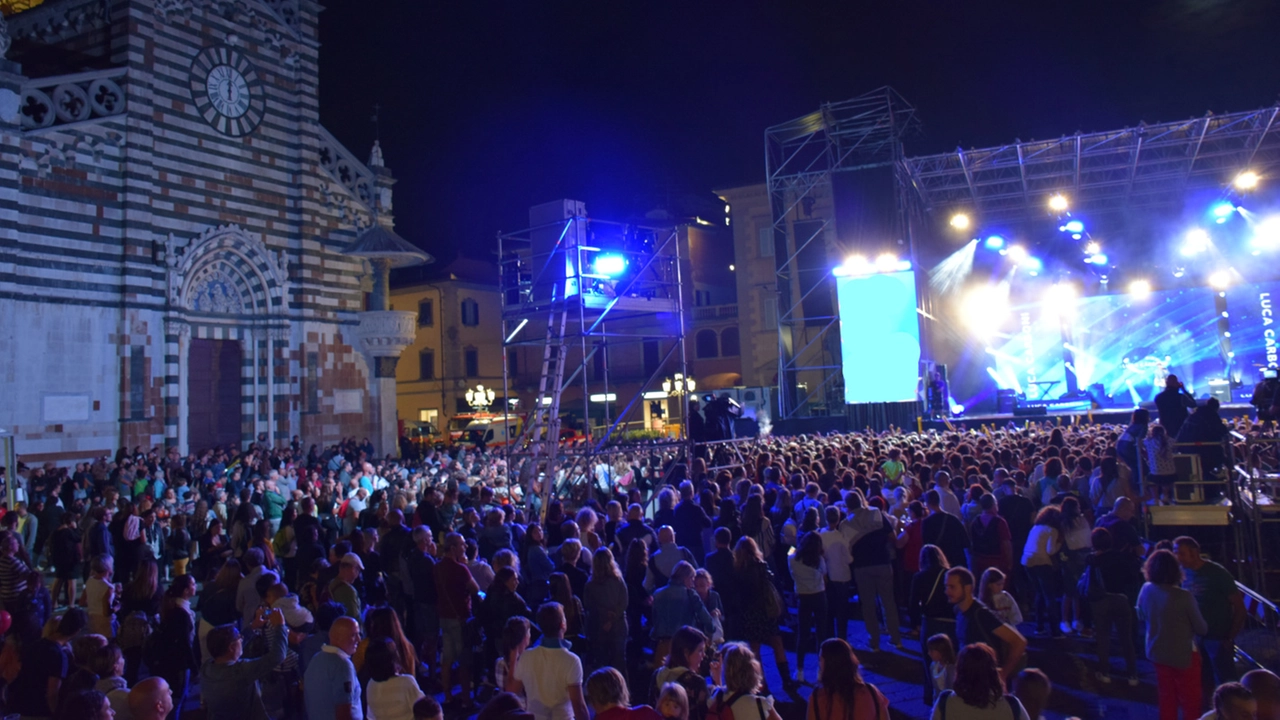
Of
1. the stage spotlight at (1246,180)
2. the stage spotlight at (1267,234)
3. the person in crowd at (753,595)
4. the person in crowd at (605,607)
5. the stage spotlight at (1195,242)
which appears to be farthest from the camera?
the stage spotlight at (1195,242)

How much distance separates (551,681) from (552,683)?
0.01 meters

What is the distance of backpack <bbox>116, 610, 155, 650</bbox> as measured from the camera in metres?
6.54

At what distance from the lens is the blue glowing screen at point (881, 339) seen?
82.5 feet

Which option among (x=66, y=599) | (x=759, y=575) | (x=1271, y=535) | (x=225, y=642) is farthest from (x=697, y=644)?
(x=66, y=599)

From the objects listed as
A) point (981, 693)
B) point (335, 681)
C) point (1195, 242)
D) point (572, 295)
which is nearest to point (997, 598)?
point (981, 693)

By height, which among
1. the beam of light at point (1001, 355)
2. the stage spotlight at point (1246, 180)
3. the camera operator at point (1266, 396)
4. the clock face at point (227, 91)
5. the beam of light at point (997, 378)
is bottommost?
the camera operator at point (1266, 396)

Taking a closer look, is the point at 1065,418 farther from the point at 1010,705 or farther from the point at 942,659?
the point at 1010,705

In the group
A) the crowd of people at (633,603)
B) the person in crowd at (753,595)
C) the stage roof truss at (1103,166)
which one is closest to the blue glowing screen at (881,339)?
the stage roof truss at (1103,166)

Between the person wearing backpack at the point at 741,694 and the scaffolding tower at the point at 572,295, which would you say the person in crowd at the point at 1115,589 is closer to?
the person wearing backpack at the point at 741,694

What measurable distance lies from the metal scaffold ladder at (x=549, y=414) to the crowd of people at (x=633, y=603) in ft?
2.20

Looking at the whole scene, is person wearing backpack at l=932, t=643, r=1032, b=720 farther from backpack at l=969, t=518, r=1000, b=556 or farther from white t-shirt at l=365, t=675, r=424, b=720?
backpack at l=969, t=518, r=1000, b=556

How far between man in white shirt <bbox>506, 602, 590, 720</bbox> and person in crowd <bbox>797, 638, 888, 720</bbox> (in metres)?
1.50

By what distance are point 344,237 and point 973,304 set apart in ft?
71.0

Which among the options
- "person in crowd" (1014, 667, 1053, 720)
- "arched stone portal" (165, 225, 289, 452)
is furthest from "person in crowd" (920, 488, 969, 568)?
"arched stone portal" (165, 225, 289, 452)
